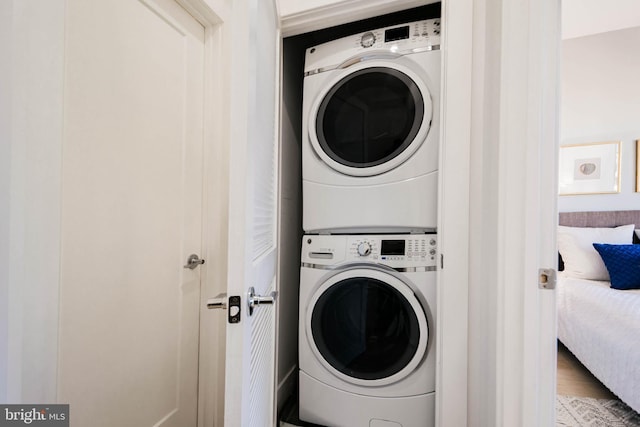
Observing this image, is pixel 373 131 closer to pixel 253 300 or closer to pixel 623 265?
pixel 253 300

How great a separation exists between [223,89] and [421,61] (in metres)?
0.90

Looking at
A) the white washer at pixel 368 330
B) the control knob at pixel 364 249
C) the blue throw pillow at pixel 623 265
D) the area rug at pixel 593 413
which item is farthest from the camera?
the blue throw pillow at pixel 623 265

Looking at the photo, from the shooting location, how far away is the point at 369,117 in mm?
1384

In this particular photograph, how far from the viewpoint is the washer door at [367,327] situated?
1.24 meters

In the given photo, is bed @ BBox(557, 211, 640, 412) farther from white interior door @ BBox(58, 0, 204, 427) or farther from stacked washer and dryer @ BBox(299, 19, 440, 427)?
white interior door @ BBox(58, 0, 204, 427)

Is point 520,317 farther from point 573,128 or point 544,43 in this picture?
point 573,128

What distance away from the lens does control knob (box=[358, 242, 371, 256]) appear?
1324mm

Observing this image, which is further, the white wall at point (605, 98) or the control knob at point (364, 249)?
the white wall at point (605, 98)

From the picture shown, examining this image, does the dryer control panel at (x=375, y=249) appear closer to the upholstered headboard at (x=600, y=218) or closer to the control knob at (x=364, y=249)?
the control knob at (x=364, y=249)

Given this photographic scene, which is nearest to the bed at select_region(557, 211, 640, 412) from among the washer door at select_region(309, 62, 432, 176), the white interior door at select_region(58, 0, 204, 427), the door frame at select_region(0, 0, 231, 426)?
the washer door at select_region(309, 62, 432, 176)

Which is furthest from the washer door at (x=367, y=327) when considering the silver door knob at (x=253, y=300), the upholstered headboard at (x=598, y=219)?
the upholstered headboard at (x=598, y=219)

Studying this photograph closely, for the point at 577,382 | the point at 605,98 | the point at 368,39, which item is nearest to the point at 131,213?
the point at 368,39

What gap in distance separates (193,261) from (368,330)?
870 millimetres

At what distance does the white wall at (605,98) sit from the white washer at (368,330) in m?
2.49
